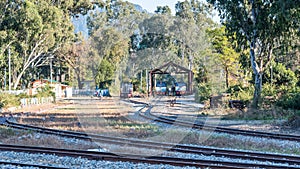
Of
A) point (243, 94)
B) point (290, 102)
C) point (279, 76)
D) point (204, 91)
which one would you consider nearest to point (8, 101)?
point (204, 91)

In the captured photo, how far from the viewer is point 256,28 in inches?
949

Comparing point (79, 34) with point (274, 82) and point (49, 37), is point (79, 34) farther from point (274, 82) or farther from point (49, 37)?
point (274, 82)

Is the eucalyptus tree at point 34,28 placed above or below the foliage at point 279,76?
above

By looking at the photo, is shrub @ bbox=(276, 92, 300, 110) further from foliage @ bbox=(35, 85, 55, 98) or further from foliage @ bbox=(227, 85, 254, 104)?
foliage @ bbox=(35, 85, 55, 98)

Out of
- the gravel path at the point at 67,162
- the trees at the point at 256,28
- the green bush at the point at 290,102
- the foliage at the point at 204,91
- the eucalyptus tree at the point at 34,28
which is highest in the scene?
the eucalyptus tree at the point at 34,28

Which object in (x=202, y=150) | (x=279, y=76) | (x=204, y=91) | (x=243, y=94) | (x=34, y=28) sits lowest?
(x=202, y=150)

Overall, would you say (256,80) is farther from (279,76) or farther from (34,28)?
(34,28)

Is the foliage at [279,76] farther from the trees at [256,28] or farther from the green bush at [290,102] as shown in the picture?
the green bush at [290,102]

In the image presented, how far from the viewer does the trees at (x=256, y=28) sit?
23.8 meters

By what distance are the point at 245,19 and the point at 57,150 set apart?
17299 millimetres

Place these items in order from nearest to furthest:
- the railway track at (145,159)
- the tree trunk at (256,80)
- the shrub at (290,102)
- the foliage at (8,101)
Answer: the railway track at (145,159)
the shrub at (290,102)
the tree trunk at (256,80)
the foliage at (8,101)

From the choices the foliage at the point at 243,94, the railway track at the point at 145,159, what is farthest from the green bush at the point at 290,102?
the railway track at the point at 145,159

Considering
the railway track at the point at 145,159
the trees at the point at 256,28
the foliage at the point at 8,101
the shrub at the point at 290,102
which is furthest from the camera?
the foliage at the point at 8,101

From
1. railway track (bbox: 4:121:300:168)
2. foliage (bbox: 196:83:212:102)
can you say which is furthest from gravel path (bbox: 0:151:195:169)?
foliage (bbox: 196:83:212:102)
